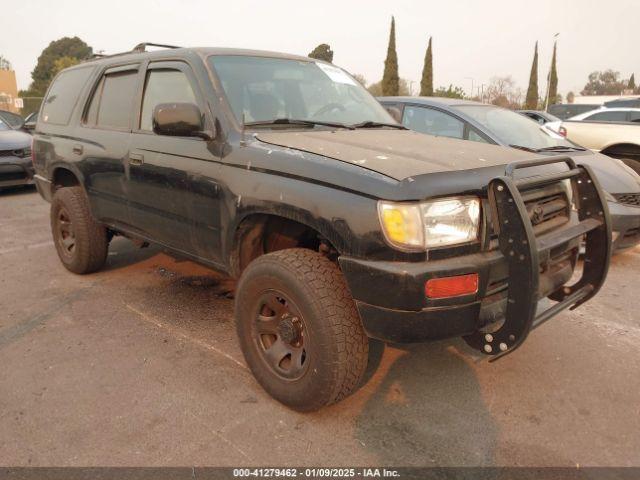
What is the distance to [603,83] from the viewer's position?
265 ft

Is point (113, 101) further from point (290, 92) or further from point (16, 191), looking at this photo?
point (16, 191)

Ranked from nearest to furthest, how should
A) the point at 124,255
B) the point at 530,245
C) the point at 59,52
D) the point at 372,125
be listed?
1. the point at 530,245
2. the point at 372,125
3. the point at 124,255
4. the point at 59,52

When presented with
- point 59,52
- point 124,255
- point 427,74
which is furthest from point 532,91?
point 59,52

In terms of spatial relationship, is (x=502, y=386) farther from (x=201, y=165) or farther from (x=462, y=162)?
(x=201, y=165)

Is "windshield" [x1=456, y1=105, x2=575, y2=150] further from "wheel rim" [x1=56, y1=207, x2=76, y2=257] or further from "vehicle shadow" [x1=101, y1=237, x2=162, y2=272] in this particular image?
"wheel rim" [x1=56, y1=207, x2=76, y2=257]

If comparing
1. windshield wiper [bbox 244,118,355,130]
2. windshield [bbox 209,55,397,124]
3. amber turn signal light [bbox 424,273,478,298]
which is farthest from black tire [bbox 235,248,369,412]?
windshield [bbox 209,55,397,124]

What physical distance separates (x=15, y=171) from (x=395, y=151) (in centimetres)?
820

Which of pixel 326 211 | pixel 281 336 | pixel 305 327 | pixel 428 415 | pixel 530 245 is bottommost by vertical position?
pixel 428 415

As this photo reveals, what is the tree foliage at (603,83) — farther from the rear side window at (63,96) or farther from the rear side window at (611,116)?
the rear side window at (63,96)

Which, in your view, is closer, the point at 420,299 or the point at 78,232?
the point at 420,299

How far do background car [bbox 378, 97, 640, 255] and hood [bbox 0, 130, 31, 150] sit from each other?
639cm

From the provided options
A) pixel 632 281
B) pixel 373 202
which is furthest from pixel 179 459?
pixel 632 281

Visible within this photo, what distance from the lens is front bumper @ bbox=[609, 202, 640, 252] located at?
477cm

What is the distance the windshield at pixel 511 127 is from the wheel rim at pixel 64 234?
4237mm
